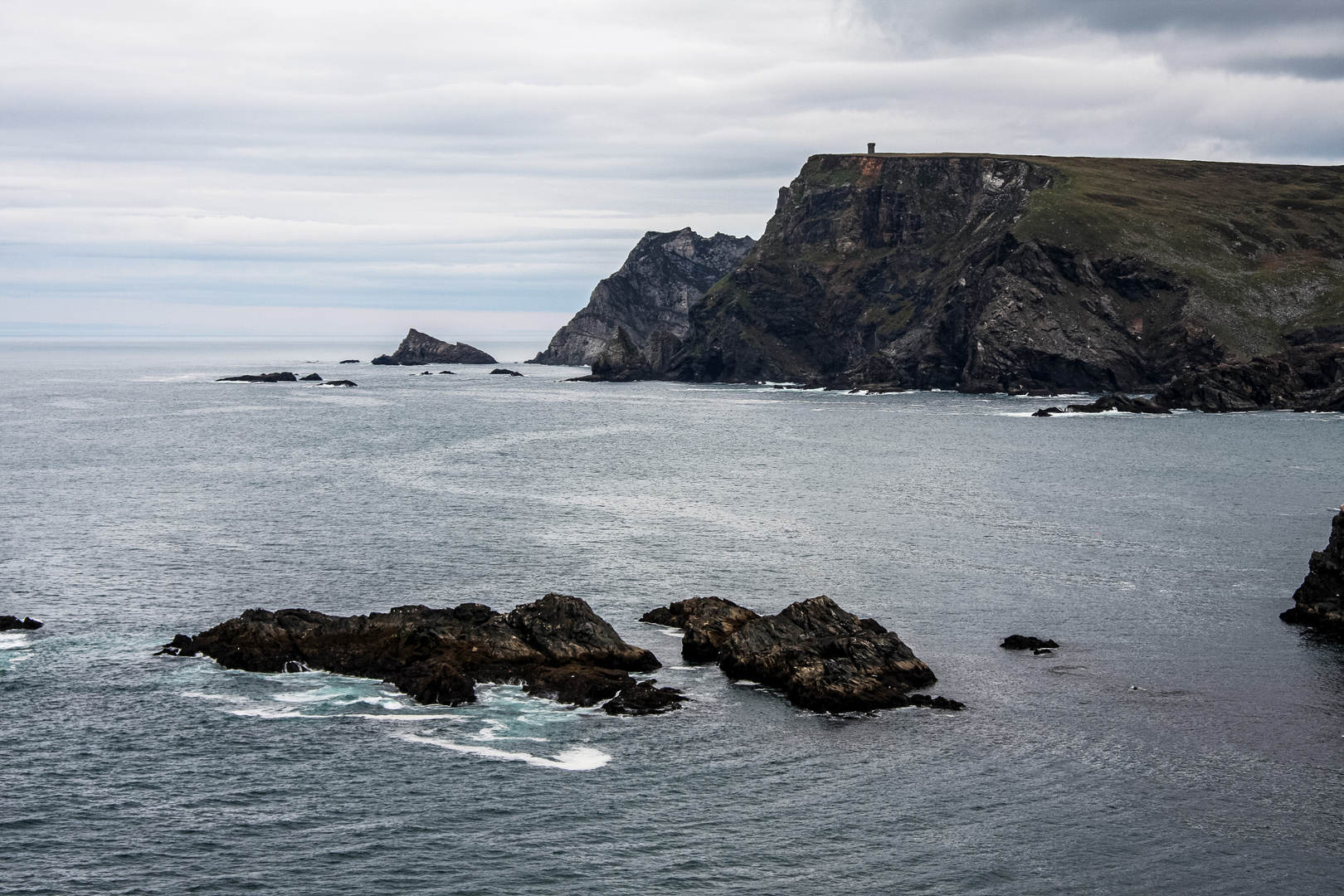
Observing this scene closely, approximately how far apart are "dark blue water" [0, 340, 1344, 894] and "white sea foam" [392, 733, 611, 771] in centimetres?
22

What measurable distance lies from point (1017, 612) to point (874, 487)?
50.7 m

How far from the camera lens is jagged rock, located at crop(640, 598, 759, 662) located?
198 ft

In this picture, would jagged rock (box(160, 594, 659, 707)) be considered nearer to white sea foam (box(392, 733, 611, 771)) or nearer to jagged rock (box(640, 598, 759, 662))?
jagged rock (box(640, 598, 759, 662))

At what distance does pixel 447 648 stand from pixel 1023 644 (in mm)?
30695

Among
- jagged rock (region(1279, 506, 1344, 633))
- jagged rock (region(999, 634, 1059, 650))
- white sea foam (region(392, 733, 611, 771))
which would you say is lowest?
white sea foam (region(392, 733, 611, 771))

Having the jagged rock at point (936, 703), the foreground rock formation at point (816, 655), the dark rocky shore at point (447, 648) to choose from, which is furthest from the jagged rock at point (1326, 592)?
the dark rocky shore at point (447, 648)

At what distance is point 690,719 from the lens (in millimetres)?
51500

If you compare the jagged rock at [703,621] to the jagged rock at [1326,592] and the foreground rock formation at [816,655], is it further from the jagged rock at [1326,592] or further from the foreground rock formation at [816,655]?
the jagged rock at [1326,592]

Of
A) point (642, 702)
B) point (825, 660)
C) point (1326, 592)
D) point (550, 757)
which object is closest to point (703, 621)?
point (825, 660)

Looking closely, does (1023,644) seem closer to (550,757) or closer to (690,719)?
(690,719)

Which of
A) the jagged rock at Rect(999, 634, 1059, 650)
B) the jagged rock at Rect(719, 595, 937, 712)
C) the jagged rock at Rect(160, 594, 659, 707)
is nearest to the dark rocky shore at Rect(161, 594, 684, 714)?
the jagged rock at Rect(160, 594, 659, 707)

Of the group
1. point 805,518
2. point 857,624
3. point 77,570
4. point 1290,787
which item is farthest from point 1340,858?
point 77,570

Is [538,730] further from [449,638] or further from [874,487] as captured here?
[874,487]

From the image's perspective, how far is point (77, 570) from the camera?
78.2m
